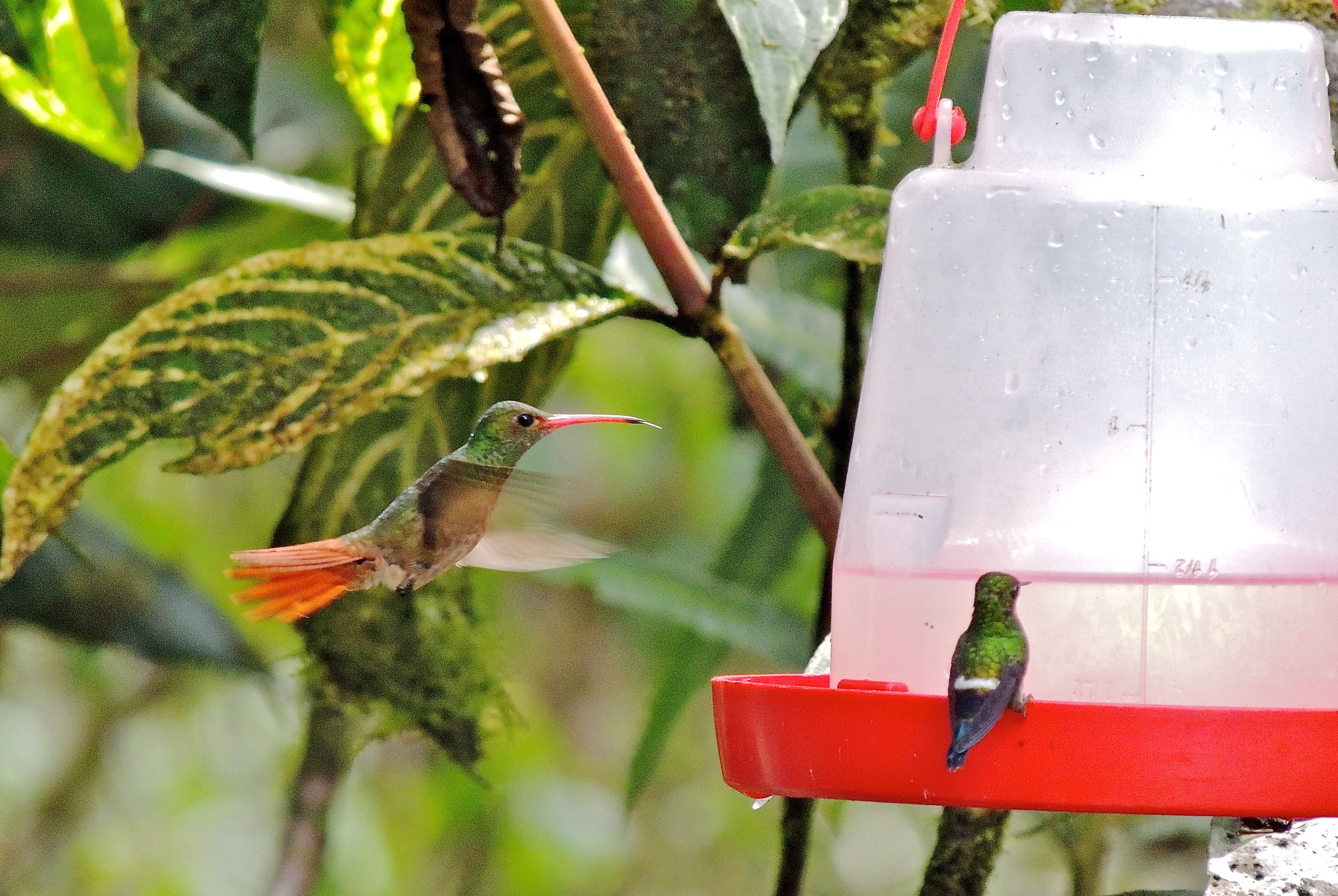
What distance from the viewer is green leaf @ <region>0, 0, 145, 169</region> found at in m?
1.53

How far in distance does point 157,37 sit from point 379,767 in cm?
223

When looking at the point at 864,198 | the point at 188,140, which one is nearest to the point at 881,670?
the point at 864,198

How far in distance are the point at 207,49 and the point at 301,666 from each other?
102 cm

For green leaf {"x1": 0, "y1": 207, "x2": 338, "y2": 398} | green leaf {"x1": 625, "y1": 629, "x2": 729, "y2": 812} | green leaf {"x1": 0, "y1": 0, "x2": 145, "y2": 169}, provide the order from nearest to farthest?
green leaf {"x1": 0, "y1": 0, "x2": 145, "y2": 169}, green leaf {"x1": 625, "y1": 629, "x2": 729, "y2": 812}, green leaf {"x1": 0, "y1": 207, "x2": 338, "y2": 398}

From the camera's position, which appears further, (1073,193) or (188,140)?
(188,140)

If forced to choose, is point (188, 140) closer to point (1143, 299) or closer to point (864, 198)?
point (864, 198)

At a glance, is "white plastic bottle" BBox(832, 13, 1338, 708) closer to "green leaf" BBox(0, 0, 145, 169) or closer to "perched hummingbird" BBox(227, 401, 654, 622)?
"perched hummingbird" BBox(227, 401, 654, 622)

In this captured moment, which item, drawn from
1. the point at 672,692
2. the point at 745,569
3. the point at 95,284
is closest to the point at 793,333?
the point at 745,569

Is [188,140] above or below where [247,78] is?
below

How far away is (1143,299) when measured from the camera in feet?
3.31

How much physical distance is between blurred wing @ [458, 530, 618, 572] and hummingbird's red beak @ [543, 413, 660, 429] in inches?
3.9

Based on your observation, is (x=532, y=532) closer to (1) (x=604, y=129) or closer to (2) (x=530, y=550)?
(2) (x=530, y=550)

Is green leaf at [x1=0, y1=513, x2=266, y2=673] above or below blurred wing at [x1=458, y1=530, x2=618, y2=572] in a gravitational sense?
below

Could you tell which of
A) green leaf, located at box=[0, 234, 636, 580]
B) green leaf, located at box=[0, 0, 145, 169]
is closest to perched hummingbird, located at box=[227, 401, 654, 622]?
green leaf, located at box=[0, 234, 636, 580]
